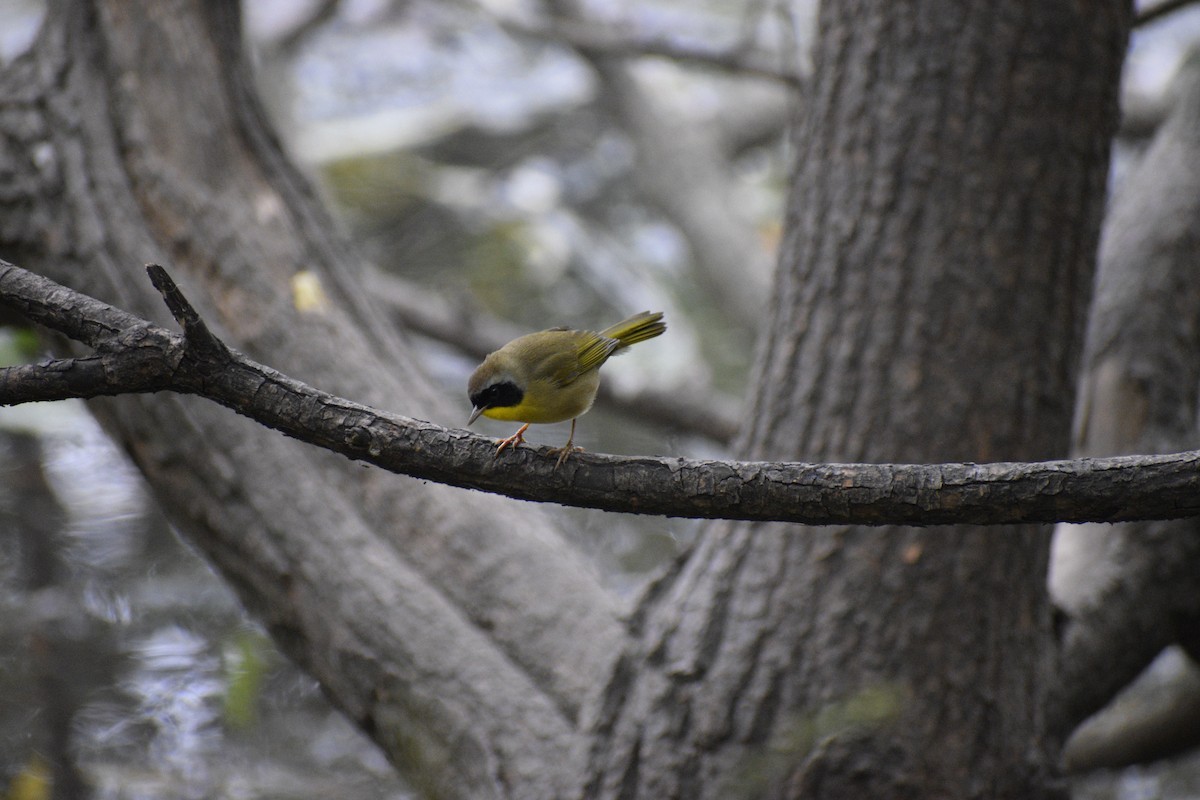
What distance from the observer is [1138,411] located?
3.36 meters

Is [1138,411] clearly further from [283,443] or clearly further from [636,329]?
[283,443]

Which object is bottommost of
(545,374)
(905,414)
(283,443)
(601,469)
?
(601,469)

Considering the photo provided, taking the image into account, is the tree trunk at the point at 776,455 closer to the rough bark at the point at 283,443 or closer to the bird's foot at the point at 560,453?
the rough bark at the point at 283,443

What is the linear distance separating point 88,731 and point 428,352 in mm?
3502

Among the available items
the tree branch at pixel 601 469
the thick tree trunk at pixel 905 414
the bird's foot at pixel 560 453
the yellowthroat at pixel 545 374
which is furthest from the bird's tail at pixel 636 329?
the tree branch at pixel 601 469

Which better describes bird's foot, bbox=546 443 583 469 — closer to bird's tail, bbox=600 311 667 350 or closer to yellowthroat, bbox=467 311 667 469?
yellowthroat, bbox=467 311 667 469

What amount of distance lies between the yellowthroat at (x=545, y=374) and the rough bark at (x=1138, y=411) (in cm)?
154

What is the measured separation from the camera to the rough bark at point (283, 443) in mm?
2699

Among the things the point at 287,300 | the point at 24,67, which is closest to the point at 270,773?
the point at 287,300

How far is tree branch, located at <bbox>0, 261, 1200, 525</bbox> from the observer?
1.63m

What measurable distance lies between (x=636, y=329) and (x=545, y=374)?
0.38 meters

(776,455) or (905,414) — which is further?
(776,455)

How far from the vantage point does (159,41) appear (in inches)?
129

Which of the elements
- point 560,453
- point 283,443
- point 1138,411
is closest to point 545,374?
point 560,453
